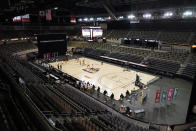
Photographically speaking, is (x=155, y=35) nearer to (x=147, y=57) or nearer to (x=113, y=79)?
(x=147, y=57)

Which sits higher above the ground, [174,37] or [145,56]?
[174,37]

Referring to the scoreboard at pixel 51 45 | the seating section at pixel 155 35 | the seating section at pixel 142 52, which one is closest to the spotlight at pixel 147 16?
the seating section at pixel 155 35

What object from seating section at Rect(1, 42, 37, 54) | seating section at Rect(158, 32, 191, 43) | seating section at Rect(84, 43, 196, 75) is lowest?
seating section at Rect(84, 43, 196, 75)

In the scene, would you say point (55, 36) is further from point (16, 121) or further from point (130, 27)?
point (16, 121)

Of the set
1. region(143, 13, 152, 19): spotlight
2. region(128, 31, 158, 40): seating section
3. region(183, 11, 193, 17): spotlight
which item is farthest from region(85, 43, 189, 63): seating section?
region(183, 11, 193, 17): spotlight

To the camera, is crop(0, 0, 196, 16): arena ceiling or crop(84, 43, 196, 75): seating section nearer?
crop(0, 0, 196, 16): arena ceiling

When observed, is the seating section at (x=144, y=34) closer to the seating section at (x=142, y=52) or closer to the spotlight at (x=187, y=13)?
the seating section at (x=142, y=52)

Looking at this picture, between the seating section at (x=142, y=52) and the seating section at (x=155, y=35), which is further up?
the seating section at (x=155, y=35)

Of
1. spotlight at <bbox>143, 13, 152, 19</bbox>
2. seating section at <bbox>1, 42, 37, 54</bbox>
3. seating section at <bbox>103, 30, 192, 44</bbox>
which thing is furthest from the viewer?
seating section at <bbox>1, 42, 37, 54</bbox>

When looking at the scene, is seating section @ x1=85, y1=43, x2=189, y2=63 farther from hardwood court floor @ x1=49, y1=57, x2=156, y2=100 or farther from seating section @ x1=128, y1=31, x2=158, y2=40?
hardwood court floor @ x1=49, y1=57, x2=156, y2=100

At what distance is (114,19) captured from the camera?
4659 centimetres

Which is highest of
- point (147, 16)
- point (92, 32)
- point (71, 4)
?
point (147, 16)

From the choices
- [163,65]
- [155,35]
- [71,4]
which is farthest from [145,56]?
[71,4]

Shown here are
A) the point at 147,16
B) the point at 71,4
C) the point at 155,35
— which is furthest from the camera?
the point at 147,16
